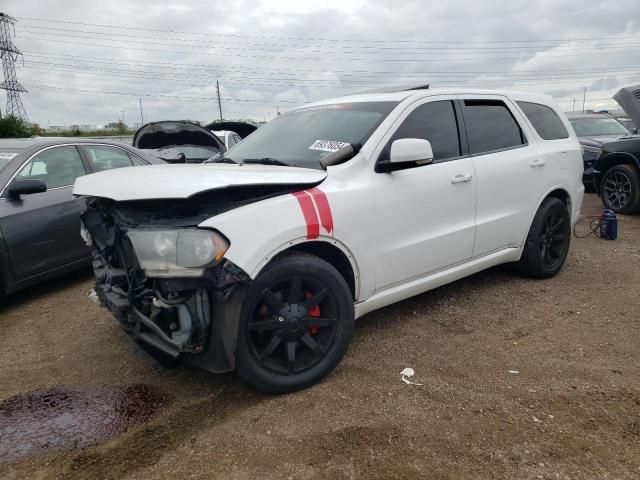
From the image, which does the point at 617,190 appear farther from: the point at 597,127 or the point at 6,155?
the point at 6,155

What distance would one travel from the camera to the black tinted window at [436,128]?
11.8ft

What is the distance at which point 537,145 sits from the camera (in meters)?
4.57

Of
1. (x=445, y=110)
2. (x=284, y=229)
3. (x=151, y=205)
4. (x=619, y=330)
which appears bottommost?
(x=619, y=330)

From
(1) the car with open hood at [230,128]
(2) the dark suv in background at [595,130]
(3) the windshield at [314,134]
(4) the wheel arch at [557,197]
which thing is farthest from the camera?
(1) the car with open hood at [230,128]

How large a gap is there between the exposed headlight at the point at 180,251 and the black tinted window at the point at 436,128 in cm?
158

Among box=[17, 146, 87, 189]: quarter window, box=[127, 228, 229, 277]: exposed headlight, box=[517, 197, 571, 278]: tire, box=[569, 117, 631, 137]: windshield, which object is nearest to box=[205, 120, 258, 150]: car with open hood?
box=[17, 146, 87, 189]: quarter window

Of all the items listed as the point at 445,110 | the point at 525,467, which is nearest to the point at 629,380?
the point at 525,467

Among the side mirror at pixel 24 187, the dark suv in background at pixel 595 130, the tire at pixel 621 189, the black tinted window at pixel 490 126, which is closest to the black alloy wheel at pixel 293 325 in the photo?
the black tinted window at pixel 490 126

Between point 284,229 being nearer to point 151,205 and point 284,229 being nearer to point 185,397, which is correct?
point 151,205

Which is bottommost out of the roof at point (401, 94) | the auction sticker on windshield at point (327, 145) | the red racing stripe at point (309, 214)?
the red racing stripe at point (309, 214)

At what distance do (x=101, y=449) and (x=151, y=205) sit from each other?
1.26 m

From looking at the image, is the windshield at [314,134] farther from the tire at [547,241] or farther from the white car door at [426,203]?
the tire at [547,241]

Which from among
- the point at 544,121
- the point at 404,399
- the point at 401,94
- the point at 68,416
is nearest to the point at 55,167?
the point at 68,416

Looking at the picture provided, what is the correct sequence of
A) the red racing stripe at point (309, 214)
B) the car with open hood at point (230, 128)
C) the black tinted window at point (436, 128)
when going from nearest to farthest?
the red racing stripe at point (309, 214) < the black tinted window at point (436, 128) < the car with open hood at point (230, 128)
